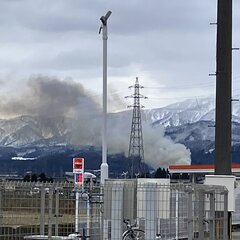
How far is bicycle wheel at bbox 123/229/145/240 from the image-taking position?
618 inches

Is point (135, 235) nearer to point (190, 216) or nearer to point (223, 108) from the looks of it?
point (190, 216)

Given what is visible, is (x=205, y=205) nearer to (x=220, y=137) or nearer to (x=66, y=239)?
(x=66, y=239)

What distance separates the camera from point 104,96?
84.6 ft

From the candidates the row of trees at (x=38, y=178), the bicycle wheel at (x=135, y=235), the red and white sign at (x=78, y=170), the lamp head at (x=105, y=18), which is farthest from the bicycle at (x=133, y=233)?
the row of trees at (x=38, y=178)

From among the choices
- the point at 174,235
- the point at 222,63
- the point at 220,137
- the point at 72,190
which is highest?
the point at 222,63

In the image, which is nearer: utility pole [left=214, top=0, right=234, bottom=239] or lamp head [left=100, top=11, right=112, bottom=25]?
utility pole [left=214, top=0, right=234, bottom=239]

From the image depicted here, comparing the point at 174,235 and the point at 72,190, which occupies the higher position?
the point at 72,190

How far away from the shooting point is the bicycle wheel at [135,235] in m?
15.7

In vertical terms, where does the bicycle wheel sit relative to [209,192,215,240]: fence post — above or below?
below

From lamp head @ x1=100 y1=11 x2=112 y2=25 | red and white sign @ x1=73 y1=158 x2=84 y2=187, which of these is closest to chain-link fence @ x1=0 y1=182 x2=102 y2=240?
red and white sign @ x1=73 y1=158 x2=84 y2=187

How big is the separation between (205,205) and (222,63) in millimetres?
7385

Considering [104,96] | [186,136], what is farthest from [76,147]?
[104,96]

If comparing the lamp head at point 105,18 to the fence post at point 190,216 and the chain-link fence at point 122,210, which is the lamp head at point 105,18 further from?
the fence post at point 190,216

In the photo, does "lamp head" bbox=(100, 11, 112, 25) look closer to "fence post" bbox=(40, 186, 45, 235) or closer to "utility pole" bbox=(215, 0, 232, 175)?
"utility pole" bbox=(215, 0, 232, 175)
